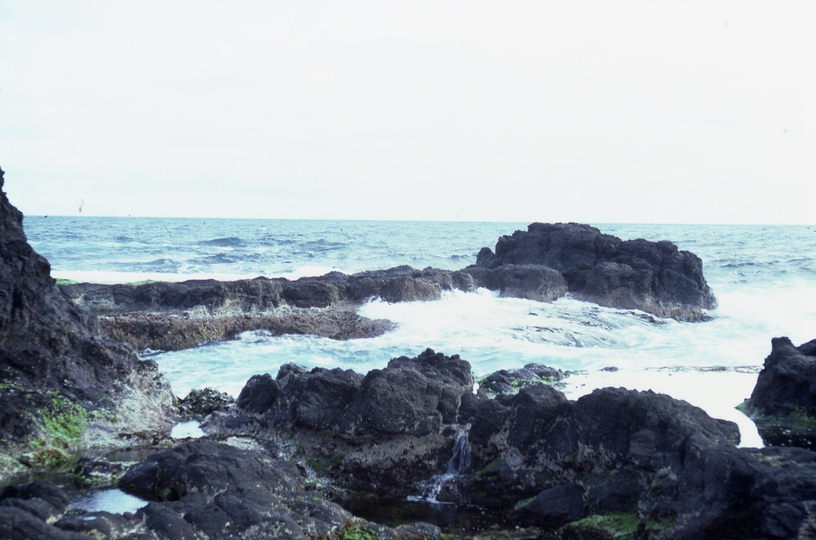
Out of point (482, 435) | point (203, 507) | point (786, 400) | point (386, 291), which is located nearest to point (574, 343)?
point (386, 291)

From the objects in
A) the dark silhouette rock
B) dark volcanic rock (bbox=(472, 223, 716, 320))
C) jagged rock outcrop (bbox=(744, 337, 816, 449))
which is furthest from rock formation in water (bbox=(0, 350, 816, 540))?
dark volcanic rock (bbox=(472, 223, 716, 320))

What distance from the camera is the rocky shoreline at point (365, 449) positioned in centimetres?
478

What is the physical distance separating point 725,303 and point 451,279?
1070 centimetres

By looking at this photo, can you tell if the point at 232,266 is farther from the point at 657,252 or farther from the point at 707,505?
the point at 707,505

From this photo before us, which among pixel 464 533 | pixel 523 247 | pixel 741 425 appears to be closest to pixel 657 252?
pixel 523 247

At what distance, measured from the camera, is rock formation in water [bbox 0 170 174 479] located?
718cm

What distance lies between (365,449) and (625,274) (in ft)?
56.7

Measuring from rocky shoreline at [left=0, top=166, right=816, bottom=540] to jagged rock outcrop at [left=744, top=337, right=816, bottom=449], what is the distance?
31 millimetres

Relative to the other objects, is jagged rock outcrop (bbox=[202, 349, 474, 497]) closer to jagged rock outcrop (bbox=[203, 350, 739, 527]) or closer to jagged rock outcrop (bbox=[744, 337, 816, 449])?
jagged rock outcrop (bbox=[203, 350, 739, 527])

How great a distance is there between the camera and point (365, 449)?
7.50m

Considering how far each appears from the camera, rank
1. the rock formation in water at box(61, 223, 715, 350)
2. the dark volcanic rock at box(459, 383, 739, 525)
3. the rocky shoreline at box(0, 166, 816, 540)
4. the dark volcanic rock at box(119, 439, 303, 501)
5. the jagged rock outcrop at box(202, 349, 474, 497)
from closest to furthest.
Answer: the rocky shoreline at box(0, 166, 816, 540) < the dark volcanic rock at box(119, 439, 303, 501) < the dark volcanic rock at box(459, 383, 739, 525) < the jagged rock outcrop at box(202, 349, 474, 497) < the rock formation in water at box(61, 223, 715, 350)

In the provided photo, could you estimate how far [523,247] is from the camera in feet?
91.3

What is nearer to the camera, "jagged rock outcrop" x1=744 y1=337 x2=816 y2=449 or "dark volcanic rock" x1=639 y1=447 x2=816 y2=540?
"dark volcanic rock" x1=639 y1=447 x2=816 y2=540

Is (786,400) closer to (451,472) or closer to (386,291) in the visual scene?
(451,472)
